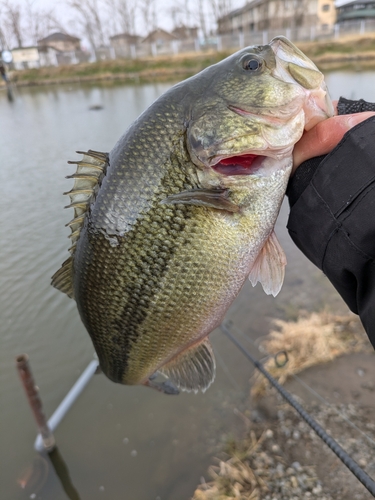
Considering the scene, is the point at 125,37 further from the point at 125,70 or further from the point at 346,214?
the point at 346,214

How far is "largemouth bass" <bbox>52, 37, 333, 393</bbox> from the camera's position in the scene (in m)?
1.31

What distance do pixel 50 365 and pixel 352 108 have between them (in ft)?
14.5

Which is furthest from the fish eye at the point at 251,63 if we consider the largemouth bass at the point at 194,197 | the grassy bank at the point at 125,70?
the grassy bank at the point at 125,70

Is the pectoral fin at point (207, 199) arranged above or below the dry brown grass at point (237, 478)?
above

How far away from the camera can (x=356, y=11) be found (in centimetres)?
4931

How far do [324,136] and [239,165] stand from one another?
324 mm

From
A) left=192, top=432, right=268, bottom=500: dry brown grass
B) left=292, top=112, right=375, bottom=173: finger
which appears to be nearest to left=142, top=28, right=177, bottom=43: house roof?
left=192, top=432, right=268, bottom=500: dry brown grass

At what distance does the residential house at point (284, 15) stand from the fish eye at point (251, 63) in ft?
143

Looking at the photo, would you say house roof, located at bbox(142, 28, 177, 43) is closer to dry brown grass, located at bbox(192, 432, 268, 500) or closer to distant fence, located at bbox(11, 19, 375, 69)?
distant fence, located at bbox(11, 19, 375, 69)

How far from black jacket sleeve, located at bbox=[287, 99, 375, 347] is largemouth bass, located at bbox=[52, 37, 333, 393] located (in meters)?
0.12

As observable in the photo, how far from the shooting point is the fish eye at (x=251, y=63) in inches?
53.2

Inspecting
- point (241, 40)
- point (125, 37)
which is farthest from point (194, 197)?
point (125, 37)

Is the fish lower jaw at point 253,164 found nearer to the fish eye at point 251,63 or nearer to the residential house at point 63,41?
the fish eye at point 251,63

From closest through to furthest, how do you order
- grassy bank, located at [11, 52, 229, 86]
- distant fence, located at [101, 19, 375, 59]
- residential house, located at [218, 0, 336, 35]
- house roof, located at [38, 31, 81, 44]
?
grassy bank, located at [11, 52, 229, 86] → distant fence, located at [101, 19, 375, 59] → residential house, located at [218, 0, 336, 35] → house roof, located at [38, 31, 81, 44]
